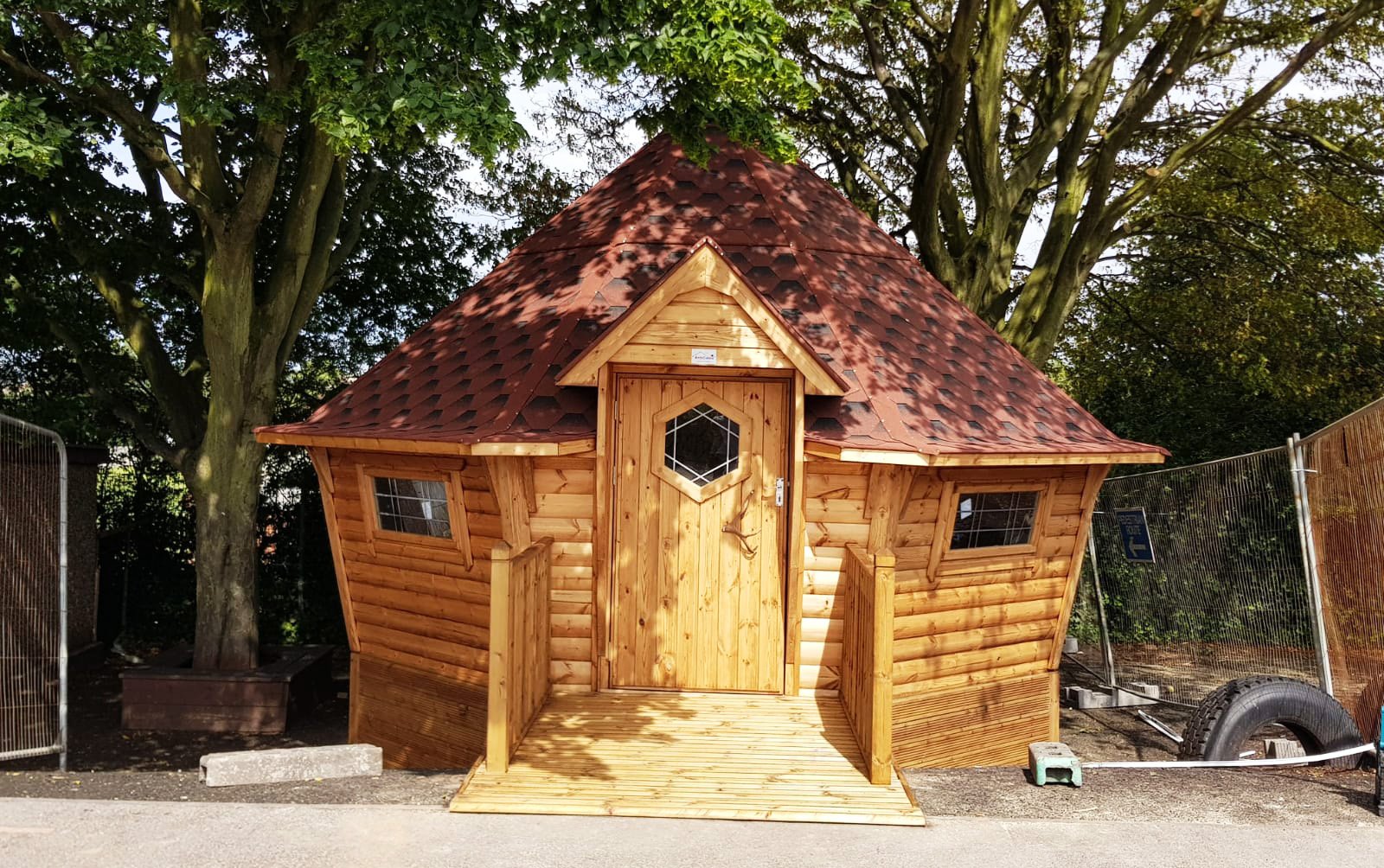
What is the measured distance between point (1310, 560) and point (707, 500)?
4.44m

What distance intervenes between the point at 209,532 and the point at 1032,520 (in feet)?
27.0

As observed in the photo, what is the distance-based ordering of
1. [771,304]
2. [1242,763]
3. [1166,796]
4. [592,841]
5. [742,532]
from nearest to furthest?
[592,841] → [1166,796] → [1242,763] → [771,304] → [742,532]

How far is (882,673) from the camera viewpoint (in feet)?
20.8

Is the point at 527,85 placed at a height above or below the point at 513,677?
above

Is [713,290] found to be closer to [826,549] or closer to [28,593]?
[826,549]

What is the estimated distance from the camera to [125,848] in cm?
529

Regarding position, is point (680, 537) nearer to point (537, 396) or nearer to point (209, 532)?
point (537, 396)

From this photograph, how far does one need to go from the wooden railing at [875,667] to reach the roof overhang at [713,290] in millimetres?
1636

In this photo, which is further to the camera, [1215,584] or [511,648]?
[1215,584]

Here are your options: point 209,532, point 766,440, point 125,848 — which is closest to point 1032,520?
point 766,440

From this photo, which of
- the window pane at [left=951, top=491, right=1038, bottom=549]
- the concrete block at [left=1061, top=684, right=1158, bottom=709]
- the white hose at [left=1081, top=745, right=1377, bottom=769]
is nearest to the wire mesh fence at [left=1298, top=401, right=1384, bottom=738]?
the white hose at [left=1081, top=745, right=1377, bottom=769]

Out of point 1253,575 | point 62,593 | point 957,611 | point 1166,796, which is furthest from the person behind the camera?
point 1253,575

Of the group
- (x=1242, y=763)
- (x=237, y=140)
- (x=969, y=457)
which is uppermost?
(x=237, y=140)

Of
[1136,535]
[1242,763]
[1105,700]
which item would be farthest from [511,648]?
[1105,700]
